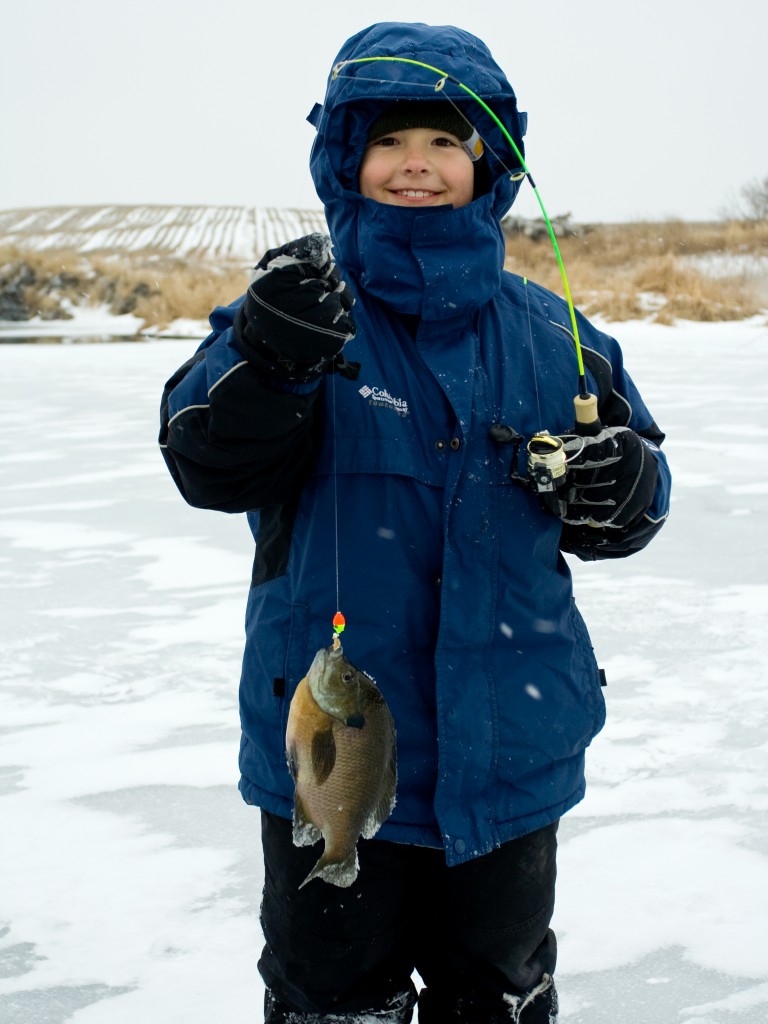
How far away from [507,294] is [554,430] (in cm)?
32

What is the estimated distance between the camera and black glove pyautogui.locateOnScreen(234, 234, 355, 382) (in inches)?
62.1

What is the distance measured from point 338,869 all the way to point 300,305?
2.79 ft

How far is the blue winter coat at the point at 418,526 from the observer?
1772 mm

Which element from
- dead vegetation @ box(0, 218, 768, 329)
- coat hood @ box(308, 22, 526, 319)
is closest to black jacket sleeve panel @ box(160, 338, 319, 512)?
coat hood @ box(308, 22, 526, 319)

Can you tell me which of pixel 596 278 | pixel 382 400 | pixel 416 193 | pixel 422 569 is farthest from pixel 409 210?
pixel 596 278

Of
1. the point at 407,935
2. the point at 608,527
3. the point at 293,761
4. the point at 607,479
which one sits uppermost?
the point at 607,479

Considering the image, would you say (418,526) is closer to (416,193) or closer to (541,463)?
(541,463)

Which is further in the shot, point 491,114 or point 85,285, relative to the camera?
point 85,285

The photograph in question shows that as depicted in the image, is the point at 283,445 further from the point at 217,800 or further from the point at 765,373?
the point at 765,373

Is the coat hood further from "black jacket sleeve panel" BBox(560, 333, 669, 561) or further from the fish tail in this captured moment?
the fish tail

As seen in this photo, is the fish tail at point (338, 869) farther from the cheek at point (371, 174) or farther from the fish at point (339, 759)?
the cheek at point (371, 174)

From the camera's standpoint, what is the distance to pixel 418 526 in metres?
1.82

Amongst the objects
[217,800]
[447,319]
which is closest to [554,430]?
[447,319]

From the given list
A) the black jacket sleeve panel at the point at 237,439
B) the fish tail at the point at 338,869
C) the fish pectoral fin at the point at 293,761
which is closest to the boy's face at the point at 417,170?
the black jacket sleeve panel at the point at 237,439
